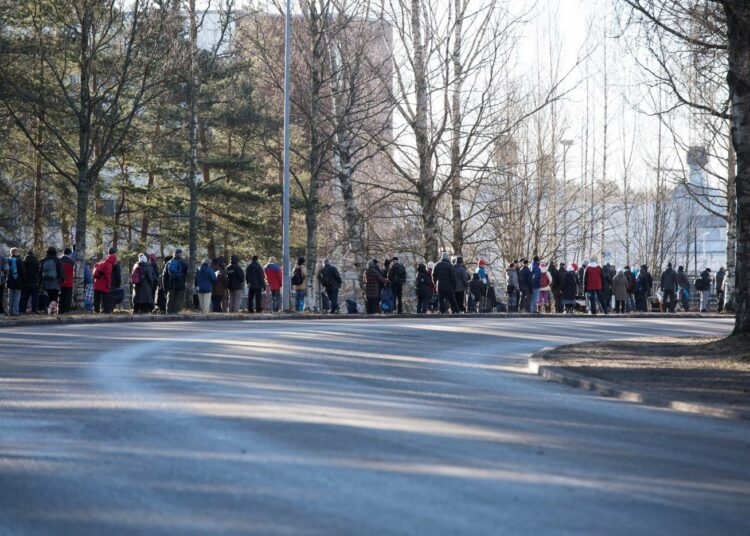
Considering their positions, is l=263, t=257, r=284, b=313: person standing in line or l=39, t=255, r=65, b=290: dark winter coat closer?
l=39, t=255, r=65, b=290: dark winter coat

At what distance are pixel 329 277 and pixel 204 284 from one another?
4063 millimetres

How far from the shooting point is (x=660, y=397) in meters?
12.3

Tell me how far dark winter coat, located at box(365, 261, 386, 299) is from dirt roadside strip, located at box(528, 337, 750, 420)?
15.7m

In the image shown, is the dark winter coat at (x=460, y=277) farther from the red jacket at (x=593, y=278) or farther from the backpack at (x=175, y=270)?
the backpack at (x=175, y=270)

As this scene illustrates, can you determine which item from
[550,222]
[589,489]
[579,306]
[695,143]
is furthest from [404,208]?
[589,489]

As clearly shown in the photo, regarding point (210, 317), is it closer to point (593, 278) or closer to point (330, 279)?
point (330, 279)

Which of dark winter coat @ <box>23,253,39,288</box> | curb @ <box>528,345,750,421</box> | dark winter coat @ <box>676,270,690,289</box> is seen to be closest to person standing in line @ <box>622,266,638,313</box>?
dark winter coat @ <box>676,270,690,289</box>

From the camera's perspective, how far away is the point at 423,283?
1435 inches

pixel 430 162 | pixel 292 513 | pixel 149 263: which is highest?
pixel 430 162

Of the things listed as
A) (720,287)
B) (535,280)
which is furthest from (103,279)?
(720,287)

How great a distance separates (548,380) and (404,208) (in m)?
29.1

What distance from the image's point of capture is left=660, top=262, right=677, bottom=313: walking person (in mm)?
43781

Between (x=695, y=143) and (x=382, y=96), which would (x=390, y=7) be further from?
(x=695, y=143)

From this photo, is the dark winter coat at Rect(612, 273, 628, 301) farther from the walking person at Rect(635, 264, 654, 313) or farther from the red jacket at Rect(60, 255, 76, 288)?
the red jacket at Rect(60, 255, 76, 288)
